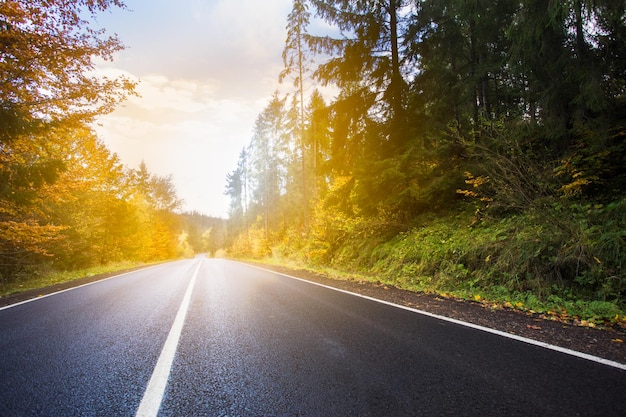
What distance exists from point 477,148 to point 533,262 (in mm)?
4285

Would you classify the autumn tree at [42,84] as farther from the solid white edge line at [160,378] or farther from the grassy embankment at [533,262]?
the grassy embankment at [533,262]

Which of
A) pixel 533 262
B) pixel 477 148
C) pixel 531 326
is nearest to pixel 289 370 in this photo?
pixel 531 326

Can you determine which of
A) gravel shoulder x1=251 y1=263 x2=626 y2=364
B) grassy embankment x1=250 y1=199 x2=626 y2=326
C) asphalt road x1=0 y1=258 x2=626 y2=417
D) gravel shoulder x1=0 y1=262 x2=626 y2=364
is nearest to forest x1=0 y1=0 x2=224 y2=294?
gravel shoulder x1=0 y1=262 x2=626 y2=364

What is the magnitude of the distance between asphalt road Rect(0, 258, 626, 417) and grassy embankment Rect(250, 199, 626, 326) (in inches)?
94.4

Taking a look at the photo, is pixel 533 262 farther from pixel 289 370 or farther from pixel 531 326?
pixel 289 370

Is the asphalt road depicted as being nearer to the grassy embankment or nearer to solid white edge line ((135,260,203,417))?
solid white edge line ((135,260,203,417))

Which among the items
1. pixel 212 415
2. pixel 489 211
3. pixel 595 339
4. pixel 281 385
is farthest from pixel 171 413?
pixel 489 211

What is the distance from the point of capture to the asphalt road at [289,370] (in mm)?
2154

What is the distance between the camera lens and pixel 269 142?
1258 inches

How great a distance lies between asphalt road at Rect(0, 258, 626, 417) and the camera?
215 centimetres

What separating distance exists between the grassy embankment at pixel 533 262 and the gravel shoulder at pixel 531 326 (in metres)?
0.40

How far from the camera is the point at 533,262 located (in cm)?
607

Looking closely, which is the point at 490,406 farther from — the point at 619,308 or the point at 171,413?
the point at 619,308

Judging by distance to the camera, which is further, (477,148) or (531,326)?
(477,148)
